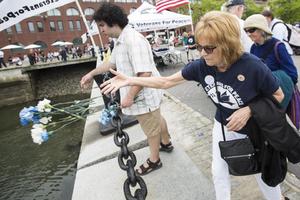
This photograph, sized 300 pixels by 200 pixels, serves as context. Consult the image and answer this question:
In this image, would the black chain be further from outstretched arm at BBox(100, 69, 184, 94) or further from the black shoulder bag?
the black shoulder bag

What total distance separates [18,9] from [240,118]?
3.97 m

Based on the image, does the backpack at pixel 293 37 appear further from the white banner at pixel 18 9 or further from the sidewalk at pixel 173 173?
the white banner at pixel 18 9

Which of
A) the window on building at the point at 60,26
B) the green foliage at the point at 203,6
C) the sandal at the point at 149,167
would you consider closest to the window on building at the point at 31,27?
the window on building at the point at 60,26

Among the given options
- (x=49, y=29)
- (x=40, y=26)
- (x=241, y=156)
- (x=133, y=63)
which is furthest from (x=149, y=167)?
(x=49, y=29)

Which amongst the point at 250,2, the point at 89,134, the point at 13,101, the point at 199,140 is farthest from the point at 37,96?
the point at 250,2

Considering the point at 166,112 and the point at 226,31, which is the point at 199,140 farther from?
the point at 226,31

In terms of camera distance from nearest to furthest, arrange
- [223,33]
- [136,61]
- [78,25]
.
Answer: [223,33] < [136,61] < [78,25]

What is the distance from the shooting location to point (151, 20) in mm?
12102

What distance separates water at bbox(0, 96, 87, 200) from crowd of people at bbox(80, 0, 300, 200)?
3.65 m

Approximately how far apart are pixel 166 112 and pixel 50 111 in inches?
130

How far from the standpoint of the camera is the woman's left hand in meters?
1.71

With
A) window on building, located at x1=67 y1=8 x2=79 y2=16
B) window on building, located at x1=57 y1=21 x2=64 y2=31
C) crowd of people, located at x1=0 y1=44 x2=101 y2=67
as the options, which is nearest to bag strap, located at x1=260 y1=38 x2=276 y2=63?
crowd of people, located at x1=0 y1=44 x2=101 y2=67

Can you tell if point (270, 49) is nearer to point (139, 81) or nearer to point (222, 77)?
point (222, 77)

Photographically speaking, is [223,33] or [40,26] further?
[40,26]
